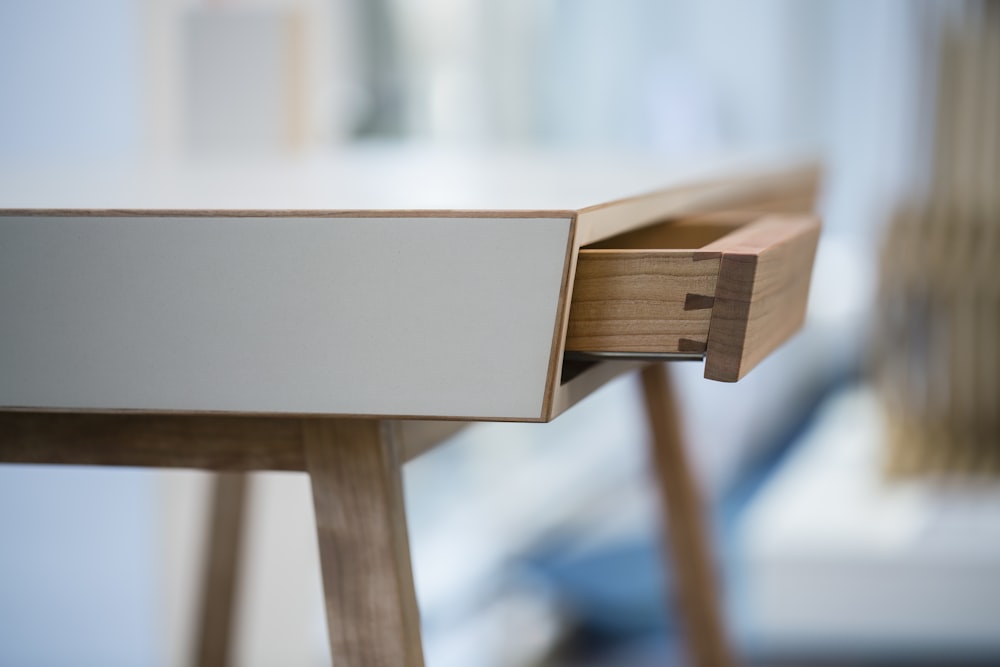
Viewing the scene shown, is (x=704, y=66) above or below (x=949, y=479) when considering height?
above

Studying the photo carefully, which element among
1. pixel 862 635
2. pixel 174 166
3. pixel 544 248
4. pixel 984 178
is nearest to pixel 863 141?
pixel 984 178

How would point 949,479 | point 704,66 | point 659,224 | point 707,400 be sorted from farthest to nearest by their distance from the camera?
point 704,66 < point 707,400 < point 949,479 < point 659,224

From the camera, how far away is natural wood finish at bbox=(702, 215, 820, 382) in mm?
390

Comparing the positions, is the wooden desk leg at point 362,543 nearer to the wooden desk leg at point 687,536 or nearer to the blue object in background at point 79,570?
the wooden desk leg at point 687,536

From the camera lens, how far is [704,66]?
313 cm

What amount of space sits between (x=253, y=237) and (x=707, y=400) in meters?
2.43

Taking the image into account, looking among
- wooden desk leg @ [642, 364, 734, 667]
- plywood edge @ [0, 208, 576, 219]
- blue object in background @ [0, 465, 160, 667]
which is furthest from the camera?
blue object in background @ [0, 465, 160, 667]

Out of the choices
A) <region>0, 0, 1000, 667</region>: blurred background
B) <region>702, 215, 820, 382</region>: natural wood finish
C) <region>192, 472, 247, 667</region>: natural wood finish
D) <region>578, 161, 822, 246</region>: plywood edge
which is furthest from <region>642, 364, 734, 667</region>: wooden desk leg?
<region>702, 215, 820, 382</region>: natural wood finish

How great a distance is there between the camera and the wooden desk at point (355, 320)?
0.37 meters

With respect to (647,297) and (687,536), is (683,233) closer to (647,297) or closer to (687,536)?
(647,297)

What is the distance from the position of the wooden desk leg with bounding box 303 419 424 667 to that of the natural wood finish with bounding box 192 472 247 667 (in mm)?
589

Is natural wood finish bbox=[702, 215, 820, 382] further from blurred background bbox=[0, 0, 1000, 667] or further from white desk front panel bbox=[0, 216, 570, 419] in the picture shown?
blurred background bbox=[0, 0, 1000, 667]

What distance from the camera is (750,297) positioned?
0.39m

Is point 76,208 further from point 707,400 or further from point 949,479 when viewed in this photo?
point 707,400
